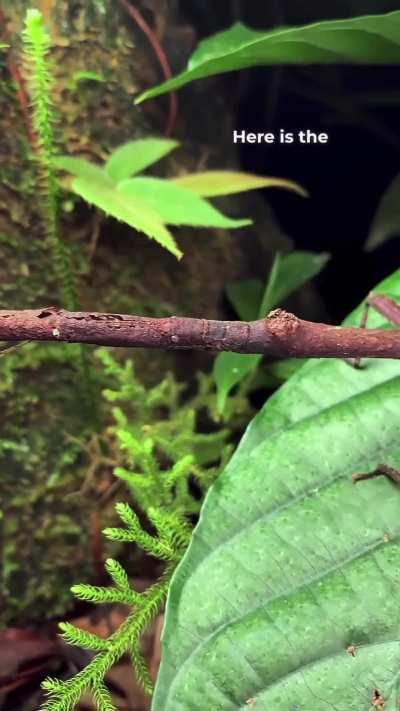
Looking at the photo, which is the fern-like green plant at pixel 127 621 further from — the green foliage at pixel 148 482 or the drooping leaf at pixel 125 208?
the drooping leaf at pixel 125 208

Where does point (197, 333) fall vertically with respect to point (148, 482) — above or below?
above

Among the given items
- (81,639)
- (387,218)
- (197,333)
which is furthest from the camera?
(387,218)

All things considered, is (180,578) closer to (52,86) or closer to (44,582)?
(44,582)

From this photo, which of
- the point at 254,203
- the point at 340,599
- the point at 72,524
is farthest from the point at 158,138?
the point at 340,599

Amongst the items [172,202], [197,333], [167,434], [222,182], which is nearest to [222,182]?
[222,182]

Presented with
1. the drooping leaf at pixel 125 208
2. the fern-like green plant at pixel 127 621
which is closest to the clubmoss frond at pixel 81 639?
the fern-like green plant at pixel 127 621

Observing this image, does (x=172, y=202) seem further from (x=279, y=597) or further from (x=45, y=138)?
(x=279, y=597)
